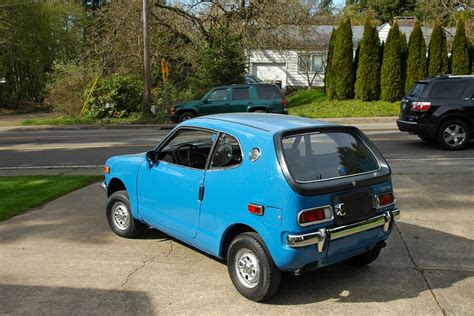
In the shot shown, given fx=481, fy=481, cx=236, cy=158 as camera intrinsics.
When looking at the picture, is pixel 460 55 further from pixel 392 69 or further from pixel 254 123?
pixel 254 123

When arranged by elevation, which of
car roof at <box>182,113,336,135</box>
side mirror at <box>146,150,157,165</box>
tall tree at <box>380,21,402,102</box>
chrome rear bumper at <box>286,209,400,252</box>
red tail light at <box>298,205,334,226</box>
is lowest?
chrome rear bumper at <box>286,209,400,252</box>

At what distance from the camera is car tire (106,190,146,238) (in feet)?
19.2

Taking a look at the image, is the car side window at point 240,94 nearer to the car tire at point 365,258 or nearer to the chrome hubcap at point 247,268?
the car tire at point 365,258

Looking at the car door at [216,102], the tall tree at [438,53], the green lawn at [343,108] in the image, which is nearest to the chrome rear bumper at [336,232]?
the car door at [216,102]

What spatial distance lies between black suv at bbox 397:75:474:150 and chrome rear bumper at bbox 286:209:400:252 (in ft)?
27.4

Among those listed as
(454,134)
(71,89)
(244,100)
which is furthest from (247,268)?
(71,89)

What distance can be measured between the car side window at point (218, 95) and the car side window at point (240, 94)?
408mm

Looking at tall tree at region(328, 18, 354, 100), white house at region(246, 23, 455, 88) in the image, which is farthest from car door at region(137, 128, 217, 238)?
white house at region(246, 23, 455, 88)

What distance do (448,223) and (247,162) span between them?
3.51 metres

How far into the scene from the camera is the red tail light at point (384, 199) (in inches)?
173

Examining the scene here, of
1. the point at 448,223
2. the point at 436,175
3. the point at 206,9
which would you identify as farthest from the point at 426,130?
the point at 206,9

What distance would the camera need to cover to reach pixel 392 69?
78.6 feet

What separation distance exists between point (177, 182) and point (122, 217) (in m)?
1.46

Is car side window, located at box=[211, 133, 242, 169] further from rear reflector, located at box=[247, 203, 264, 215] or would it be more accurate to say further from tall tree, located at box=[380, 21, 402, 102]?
tall tree, located at box=[380, 21, 402, 102]
